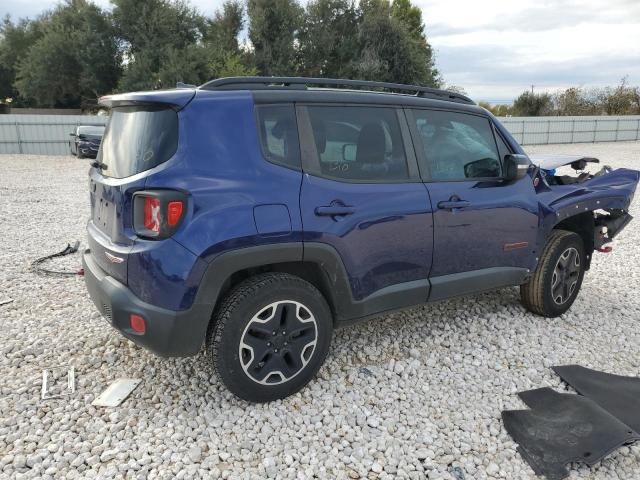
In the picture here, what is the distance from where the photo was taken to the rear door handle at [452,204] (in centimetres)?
343

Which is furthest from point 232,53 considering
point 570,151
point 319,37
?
point 570,151

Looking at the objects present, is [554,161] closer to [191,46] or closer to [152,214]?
[152,214]

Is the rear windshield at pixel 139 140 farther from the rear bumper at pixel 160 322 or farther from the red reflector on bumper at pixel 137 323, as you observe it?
the red reflector on bumper at pixel 137 323

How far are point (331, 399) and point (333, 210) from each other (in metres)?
1.16

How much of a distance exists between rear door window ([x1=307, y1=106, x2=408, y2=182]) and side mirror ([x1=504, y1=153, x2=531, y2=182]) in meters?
0.93

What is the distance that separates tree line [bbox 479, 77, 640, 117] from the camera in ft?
121

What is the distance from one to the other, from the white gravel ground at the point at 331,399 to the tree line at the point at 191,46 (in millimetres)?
23863

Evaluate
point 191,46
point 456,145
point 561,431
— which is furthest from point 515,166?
point 191,46

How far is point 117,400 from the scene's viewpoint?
10.1ft

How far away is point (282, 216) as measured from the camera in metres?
2.80

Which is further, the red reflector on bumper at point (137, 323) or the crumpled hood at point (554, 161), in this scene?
the crumpled hood at point (554, 161)

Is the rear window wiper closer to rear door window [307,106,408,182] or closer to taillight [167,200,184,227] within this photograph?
taillight [167,200,184,227]

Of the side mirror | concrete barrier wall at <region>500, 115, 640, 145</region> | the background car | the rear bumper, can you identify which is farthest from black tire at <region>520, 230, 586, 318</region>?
concrete barrier wall at <region>500, 115, 640, 145</region>

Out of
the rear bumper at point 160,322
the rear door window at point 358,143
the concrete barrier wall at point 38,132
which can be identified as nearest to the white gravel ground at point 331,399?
the rear bumper at point 160,322
